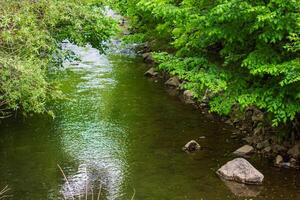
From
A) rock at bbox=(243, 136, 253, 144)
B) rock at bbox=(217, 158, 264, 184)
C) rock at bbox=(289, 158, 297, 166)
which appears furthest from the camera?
rock at bbox=(243, 136, 253, 144)

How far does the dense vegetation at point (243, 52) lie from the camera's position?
47.0 feet

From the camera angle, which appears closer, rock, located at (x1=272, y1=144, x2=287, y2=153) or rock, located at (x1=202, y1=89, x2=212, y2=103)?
rock, located at (x1=272, y1=144, x2=287, y2=153)

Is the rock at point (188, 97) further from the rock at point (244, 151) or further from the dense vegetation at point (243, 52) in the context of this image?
the dense vegetation at point (243, 52)

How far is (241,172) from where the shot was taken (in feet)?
53.5

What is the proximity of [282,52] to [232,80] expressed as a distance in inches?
77.2

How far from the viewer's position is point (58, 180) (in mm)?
16359

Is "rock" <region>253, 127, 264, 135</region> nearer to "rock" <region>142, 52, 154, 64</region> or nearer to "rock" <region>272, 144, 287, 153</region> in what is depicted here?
"rock" <region>272, 144, 287, 153</region>

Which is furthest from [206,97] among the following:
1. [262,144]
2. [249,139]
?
[262,144]

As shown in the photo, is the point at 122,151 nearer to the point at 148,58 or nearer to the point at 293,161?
the point at 293,161

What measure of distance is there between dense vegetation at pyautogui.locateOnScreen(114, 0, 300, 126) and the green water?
2.49m

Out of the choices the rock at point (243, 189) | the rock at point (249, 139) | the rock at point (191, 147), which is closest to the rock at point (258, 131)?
the rock at point (249, 139)

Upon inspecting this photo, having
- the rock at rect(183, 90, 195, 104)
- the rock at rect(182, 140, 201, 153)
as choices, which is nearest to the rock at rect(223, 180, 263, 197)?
the rock at rect(182, 140, 201, 153)

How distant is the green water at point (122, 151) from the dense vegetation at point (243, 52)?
2.49 m

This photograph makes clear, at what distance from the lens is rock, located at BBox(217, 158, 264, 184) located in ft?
52.9
